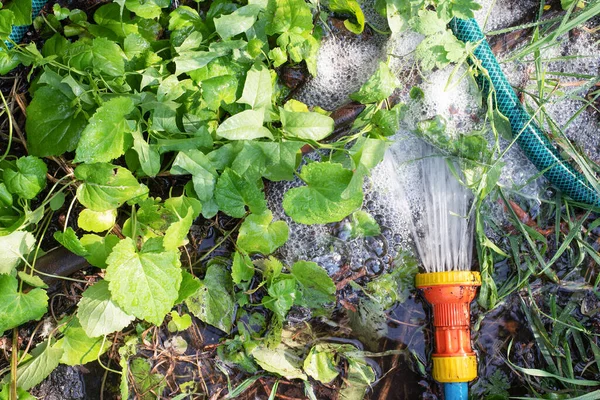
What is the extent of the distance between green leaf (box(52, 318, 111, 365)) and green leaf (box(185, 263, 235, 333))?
11.0 inches

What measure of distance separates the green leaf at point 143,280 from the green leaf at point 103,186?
0.12m

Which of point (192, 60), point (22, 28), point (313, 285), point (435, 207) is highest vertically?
point (22, 28)

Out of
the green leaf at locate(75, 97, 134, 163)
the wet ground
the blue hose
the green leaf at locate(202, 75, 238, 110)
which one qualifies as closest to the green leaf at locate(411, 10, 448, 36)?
the wet ground

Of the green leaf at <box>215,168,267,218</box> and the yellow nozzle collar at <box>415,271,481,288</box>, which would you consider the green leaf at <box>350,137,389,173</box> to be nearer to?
the green leaf at <box>215,168,267,218</box>

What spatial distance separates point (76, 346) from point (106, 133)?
0.59 metres

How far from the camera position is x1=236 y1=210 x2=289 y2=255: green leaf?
1458 millimetres

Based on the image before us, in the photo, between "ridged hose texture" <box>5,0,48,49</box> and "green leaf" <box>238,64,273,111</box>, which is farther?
"ridged hose texture" <box>5,0,48,49</box>

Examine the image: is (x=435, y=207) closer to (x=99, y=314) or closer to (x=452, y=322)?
(x=452, y=322)

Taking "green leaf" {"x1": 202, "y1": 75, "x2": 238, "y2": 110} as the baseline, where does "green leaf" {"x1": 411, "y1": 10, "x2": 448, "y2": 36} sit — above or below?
above

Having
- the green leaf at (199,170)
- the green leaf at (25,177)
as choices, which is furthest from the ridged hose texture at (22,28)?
the green leaf at (199,170)

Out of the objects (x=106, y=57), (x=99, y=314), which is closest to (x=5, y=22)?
(x=106, y=57)

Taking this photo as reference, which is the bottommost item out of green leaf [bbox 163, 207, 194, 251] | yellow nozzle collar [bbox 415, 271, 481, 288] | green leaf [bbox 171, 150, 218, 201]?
yellow nozzle collar [bbox 415, 271, 481, 288]

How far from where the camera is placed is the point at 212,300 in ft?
5.04

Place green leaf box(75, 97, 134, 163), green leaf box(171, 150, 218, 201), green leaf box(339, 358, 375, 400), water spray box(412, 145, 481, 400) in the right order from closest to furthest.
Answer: green leaf box(75, 97, 134, 163) < green leaf box(171, 150, 218, 201) < water spray box(412, 145, 481, 400) < green leaf box(339, 358, 375, 400)
